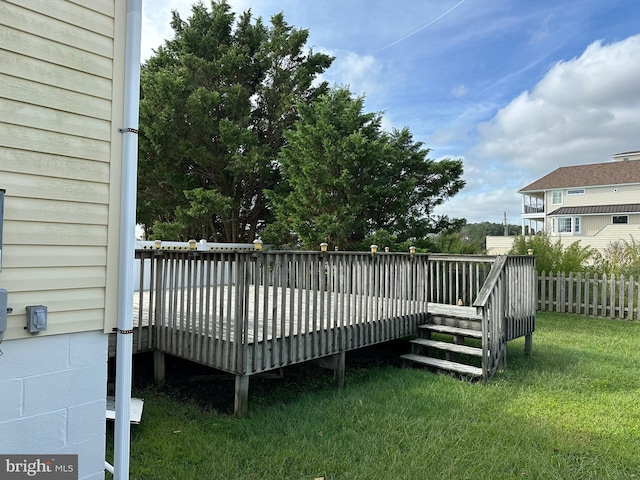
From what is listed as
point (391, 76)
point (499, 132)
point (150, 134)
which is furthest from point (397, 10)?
point (499, 132)

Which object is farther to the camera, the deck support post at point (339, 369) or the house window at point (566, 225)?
the house window at point (566, 225)

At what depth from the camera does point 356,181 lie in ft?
35.2

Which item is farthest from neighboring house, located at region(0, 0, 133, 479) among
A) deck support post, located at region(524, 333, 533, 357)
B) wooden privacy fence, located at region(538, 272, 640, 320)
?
wooden privacy fence, located at region(538, 272, 640, 320)

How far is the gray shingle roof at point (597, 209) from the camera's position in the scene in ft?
76.2

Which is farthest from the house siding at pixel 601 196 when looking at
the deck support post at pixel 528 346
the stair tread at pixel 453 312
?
the stair tread at pixel 453 312

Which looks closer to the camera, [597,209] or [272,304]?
[272,304]

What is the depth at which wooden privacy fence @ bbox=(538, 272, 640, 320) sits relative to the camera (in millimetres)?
9523

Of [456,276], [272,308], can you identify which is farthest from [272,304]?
[456,276]

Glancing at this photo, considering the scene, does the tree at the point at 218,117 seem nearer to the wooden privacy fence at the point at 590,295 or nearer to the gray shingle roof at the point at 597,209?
the wooden privacy fence at the point at 590,295

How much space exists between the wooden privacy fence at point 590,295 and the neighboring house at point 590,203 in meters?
11.5

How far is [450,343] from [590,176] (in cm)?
2523

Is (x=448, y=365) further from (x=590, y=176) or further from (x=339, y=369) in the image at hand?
(x=590, y=176)

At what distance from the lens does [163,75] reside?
530 inches

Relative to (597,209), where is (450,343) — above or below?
below
